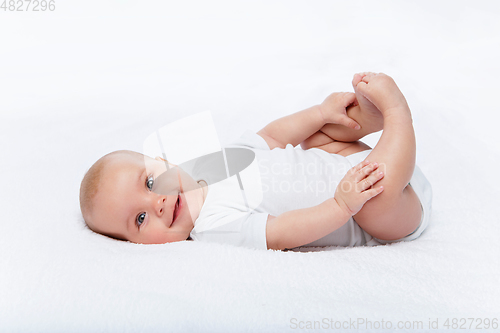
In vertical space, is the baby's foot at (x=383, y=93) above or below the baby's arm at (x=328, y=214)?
above

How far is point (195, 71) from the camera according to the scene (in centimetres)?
197

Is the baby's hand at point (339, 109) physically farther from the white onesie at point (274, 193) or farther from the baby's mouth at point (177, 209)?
the baby's mouth at point (177, 209)

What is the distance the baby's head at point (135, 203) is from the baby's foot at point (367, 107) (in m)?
0.49

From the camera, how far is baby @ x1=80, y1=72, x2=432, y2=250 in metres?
0.92

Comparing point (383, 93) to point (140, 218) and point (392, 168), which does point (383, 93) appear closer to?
point (392, 168)

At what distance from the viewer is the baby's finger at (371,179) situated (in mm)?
898

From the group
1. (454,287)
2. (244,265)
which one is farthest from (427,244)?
(244,265)

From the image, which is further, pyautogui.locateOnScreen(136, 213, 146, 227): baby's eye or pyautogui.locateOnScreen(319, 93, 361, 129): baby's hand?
pyautogui.locateOnScreen(319, 93, 361, 129): baby's hand

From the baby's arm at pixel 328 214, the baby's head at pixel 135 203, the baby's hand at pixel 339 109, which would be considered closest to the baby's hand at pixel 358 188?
the baby's arm at pixel 328 214

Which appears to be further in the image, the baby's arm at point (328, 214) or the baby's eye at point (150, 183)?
the baby's eye at point (150, 183)

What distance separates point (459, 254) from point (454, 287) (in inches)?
5.3

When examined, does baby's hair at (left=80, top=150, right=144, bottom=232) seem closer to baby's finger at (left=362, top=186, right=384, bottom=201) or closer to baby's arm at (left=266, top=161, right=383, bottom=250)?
baby's arm at (left=266, top=161, right=383, bottom=250)

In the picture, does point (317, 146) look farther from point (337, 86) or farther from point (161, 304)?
point (161, 304)

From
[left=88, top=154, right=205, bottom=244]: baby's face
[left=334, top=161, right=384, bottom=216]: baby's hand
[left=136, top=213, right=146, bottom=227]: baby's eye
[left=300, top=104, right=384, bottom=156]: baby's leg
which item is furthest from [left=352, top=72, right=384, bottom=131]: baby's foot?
[left=136, top=213, right=146, bottom=227]: baby's eye
